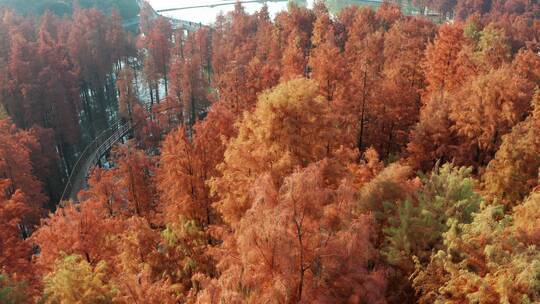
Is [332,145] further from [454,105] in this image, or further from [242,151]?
[454,105]

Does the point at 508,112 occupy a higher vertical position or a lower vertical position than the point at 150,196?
higher

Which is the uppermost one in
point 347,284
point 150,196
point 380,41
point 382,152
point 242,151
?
point 380,41

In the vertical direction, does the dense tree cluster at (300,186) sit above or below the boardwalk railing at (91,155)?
above

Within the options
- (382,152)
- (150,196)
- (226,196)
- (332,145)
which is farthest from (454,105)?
(150,196)

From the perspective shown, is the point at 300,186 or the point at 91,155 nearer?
the point at 300,186

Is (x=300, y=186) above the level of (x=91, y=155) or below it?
above
